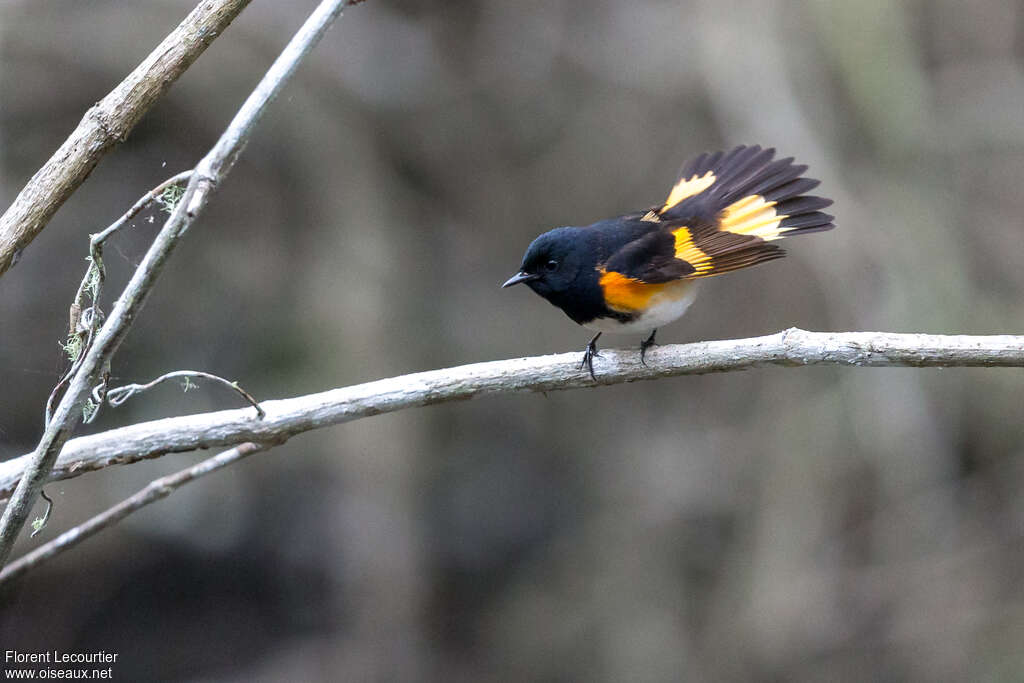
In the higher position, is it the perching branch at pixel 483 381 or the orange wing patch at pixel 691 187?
the orange wing patch at pixel 691 187

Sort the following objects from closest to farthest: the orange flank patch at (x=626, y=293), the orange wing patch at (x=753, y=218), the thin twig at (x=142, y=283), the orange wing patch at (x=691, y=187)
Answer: the thin twig at (x=142, y=283) < the orange flank patch at (x=626, y=293) < the orange wing patch at (x=753, y=218) < the orange wing patch at (x=691, y=187)

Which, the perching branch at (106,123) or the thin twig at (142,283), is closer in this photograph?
the thin twig at (142,283)

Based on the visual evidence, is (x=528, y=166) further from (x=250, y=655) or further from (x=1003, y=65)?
(x=250, y=655)

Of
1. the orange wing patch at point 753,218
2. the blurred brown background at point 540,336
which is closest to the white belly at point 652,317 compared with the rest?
the orange wing patch at point 753,218

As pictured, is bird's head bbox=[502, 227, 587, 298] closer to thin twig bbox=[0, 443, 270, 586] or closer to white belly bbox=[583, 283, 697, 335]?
white belly bbox=[583, 283, 697, 335]

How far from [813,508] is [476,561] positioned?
2.61 m

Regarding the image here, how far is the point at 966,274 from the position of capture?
5.28m

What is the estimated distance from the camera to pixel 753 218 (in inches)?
124

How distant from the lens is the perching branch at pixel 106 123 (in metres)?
1.61

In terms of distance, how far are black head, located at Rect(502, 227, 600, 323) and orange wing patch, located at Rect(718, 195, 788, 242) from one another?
51 cm

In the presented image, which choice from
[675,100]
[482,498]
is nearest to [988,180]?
[675,100]

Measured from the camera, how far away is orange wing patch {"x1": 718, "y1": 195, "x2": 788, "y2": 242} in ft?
9.96

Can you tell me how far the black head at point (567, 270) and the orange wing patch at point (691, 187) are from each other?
0.52 metres

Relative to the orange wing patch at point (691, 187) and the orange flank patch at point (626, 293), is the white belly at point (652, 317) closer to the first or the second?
the orange flank patch at point (626, 293)
